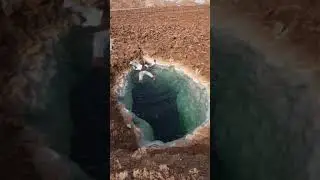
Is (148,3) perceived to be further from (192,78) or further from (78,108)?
(78,108)

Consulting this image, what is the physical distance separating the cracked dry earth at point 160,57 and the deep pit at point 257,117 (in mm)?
112

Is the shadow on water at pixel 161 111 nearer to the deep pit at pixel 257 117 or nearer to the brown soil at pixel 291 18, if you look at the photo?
the deep pit at pixel 257 117

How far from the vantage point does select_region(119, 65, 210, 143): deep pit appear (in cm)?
300

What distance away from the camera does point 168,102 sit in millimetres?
3041

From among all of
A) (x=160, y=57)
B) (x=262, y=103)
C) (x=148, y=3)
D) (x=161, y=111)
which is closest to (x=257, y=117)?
(x=262, y=103)

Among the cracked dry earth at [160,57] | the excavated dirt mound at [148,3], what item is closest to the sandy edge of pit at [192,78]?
the cracked dry earth at [160,57]

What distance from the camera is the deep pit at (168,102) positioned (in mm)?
3004

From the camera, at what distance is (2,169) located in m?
3.18

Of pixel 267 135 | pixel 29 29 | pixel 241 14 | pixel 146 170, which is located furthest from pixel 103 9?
pixel 267 135

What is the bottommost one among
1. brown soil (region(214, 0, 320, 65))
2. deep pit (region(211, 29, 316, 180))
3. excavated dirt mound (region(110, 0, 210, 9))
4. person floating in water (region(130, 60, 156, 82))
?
deep pit (region(211, 29, 316, 180))

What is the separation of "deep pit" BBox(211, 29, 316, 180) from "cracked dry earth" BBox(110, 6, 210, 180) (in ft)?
0.37

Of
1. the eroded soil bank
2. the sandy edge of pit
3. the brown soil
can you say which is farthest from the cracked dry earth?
the brown soil

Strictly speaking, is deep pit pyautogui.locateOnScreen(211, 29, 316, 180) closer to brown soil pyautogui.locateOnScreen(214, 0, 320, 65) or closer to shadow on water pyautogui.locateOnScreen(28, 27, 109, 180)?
brown soil pyautogui.locateOnScreen(214, 0, 320, 65)

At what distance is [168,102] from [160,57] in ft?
0.96
